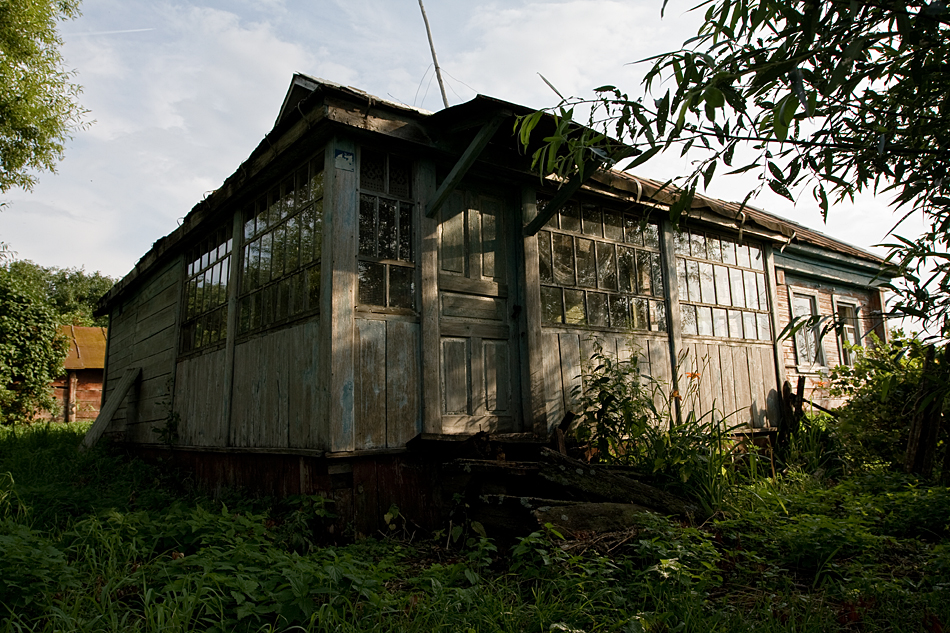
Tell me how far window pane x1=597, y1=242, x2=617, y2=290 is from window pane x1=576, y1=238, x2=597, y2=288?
103mm

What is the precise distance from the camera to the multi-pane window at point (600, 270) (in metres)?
6.41

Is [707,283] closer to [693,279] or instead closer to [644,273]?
[693,279]

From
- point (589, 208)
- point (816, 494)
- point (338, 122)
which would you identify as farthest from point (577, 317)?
point (338, 122)

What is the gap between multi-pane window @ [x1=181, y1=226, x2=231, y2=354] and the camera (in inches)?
288

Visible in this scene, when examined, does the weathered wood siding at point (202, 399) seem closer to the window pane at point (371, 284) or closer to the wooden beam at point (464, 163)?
the window pane at point (371, 284)

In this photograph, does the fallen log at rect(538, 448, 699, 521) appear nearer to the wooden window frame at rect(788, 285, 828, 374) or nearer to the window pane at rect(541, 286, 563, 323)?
the window pane at rect(541, 286, 563, 323)

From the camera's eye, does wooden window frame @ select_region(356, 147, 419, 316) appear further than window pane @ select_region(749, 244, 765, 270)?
No

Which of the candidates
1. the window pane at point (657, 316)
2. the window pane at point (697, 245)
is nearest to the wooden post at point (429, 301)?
the window pane at point (657, 316)

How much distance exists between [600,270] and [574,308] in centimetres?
67

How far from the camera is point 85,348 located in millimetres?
18922

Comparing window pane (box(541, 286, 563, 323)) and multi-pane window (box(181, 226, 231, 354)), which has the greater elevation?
multi-pane window (box(181, 226, 231, 354))

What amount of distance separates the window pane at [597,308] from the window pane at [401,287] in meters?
2.21

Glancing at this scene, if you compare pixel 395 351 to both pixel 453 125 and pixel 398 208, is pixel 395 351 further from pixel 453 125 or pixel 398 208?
pixel 453 125

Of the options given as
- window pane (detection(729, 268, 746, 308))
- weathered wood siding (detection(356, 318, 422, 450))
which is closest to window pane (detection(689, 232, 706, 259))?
window pane (detection(729, 268, 746, 308))
